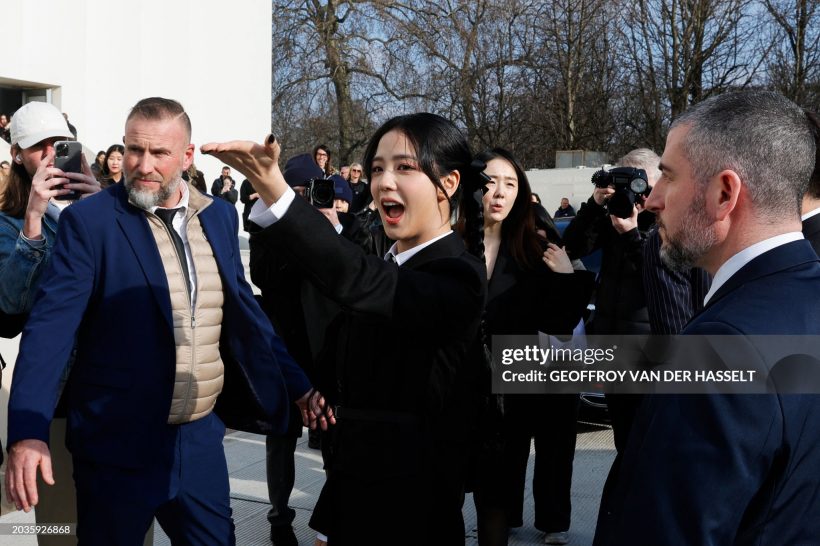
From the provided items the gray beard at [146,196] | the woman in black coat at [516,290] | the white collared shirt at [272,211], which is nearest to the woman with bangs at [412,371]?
the white collared shirt at [272,211]

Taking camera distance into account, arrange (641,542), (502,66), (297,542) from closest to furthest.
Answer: (641,542), (297,542), (502,66)

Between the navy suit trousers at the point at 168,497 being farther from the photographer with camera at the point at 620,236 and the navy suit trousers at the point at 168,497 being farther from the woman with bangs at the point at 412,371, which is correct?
the photographer with camera at the point at 620,236

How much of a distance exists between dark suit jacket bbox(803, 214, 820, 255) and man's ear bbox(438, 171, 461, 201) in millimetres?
1234

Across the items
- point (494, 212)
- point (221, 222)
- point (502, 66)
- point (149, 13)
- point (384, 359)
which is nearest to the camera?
point (384, 359)

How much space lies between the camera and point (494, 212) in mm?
3844

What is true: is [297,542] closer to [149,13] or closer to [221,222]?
[221,222]

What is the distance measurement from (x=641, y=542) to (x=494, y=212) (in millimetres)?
2619

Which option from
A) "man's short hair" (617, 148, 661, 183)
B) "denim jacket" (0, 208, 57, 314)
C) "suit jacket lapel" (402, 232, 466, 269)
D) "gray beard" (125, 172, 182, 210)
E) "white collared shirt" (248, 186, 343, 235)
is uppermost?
"man's short hair" (617, 148, 661, 183)

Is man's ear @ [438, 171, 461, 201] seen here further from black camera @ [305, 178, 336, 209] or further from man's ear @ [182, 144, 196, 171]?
man's ear @ [182, 144, 196, 171]

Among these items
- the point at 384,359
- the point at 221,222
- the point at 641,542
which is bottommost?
the point at 641,542

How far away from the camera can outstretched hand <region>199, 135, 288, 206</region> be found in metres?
1.51

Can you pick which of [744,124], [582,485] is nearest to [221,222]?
[744,124]

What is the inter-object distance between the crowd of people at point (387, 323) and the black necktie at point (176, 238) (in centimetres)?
1

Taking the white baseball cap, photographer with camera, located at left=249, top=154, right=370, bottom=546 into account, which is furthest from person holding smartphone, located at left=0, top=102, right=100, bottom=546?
photographer with camera, located at left=249, top=154, right=370, bottom=546
